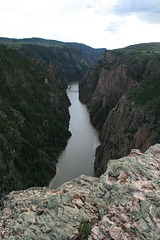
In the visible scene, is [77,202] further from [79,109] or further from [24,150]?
[79,109]

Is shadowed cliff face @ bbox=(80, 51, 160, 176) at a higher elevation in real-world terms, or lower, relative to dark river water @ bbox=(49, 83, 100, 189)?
higher

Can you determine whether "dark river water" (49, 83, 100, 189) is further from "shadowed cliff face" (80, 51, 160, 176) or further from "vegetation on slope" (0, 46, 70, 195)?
"shadowed cliff face" (80, 51, 160, 176)

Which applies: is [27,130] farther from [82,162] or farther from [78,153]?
[82,162]

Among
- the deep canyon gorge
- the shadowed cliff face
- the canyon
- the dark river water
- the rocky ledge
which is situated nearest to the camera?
the rocky ledge

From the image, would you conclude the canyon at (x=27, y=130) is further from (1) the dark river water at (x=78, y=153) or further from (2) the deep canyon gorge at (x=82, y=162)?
(1) the dark river water at (x=78, y=153)

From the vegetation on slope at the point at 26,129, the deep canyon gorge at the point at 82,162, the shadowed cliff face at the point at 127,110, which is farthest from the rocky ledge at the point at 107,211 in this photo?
the shadowed cliff face at the point at 127,110

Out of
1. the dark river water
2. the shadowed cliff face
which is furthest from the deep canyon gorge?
the dark river water

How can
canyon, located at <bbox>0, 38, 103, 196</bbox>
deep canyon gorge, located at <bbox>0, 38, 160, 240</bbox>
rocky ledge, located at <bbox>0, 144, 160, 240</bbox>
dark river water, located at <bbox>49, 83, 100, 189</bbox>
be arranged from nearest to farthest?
1. rocky ledge, located at <bbox>0, 144, 160, 240</bbox>
2. deep canyon gorge, located at <bbox>0, 38, 160, 240</bbox>
3. canyon, located at <bbox>0, 38, 103, 196</bbox>
4. dark river water, located at <bbox>49, 83, 100, 189</bbox>
